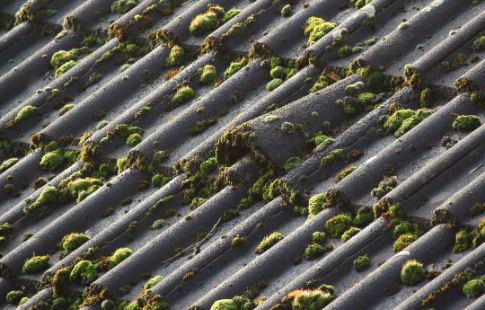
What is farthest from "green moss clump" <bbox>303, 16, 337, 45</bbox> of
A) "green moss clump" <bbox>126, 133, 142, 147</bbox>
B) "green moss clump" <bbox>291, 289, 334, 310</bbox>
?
"green moss clump" <bbox>291, 289, 334, 310</bbox>

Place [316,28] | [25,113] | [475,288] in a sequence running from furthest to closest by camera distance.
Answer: [25,113], [316,28], [475,288]

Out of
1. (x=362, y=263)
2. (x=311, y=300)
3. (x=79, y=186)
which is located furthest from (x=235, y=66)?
(x=311, y=300)

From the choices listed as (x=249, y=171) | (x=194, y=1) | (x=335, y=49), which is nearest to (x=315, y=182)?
(x=249, y=171)

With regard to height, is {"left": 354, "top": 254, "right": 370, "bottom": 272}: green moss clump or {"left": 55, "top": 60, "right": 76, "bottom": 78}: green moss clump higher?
{"left": 55, "top": 60, "right": 76, "bottom": 78}: green moss clump

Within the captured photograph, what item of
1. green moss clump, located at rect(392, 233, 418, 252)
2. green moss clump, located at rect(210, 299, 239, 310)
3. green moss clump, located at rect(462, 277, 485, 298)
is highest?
green moss clump, located at rect(210, 299, 239, 310)

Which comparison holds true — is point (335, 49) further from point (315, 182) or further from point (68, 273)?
point (68, 273)

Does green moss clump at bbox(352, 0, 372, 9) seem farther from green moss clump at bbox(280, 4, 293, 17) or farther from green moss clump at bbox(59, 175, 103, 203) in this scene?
green moss clump at bbox(59, 175, 103, 203)

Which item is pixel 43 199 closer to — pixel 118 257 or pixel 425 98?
pixel 118 257

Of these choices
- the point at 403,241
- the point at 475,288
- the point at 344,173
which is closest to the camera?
the point at 475,288
